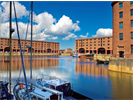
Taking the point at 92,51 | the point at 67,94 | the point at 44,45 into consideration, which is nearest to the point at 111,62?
the point at 67,94

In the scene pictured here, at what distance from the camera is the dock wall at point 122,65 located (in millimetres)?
31084

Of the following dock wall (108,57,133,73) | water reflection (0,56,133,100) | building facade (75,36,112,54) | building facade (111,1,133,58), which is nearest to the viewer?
water reflection (0,56,133,100)

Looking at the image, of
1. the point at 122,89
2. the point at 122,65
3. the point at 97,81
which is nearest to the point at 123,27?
the point at 122,65

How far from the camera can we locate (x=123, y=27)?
37.7 metres

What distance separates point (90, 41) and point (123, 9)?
296 feet

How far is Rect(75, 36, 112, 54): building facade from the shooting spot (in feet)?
382

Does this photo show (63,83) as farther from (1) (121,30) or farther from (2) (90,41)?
(2) (90,41)

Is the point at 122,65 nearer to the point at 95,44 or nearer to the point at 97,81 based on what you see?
the point at 97,81

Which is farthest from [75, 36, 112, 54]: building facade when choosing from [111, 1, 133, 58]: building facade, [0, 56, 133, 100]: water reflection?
[0, 56, 133, 100]: water reflection

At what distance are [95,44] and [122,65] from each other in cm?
9293

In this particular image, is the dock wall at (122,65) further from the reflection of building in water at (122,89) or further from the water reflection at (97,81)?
the reflection of building in water at (122,89)

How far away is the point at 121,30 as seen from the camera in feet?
125

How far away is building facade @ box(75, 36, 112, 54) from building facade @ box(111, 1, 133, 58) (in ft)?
261

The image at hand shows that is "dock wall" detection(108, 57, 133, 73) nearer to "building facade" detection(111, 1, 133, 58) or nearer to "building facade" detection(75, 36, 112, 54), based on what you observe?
"building facade" detection(111, 1, 133, 58)
